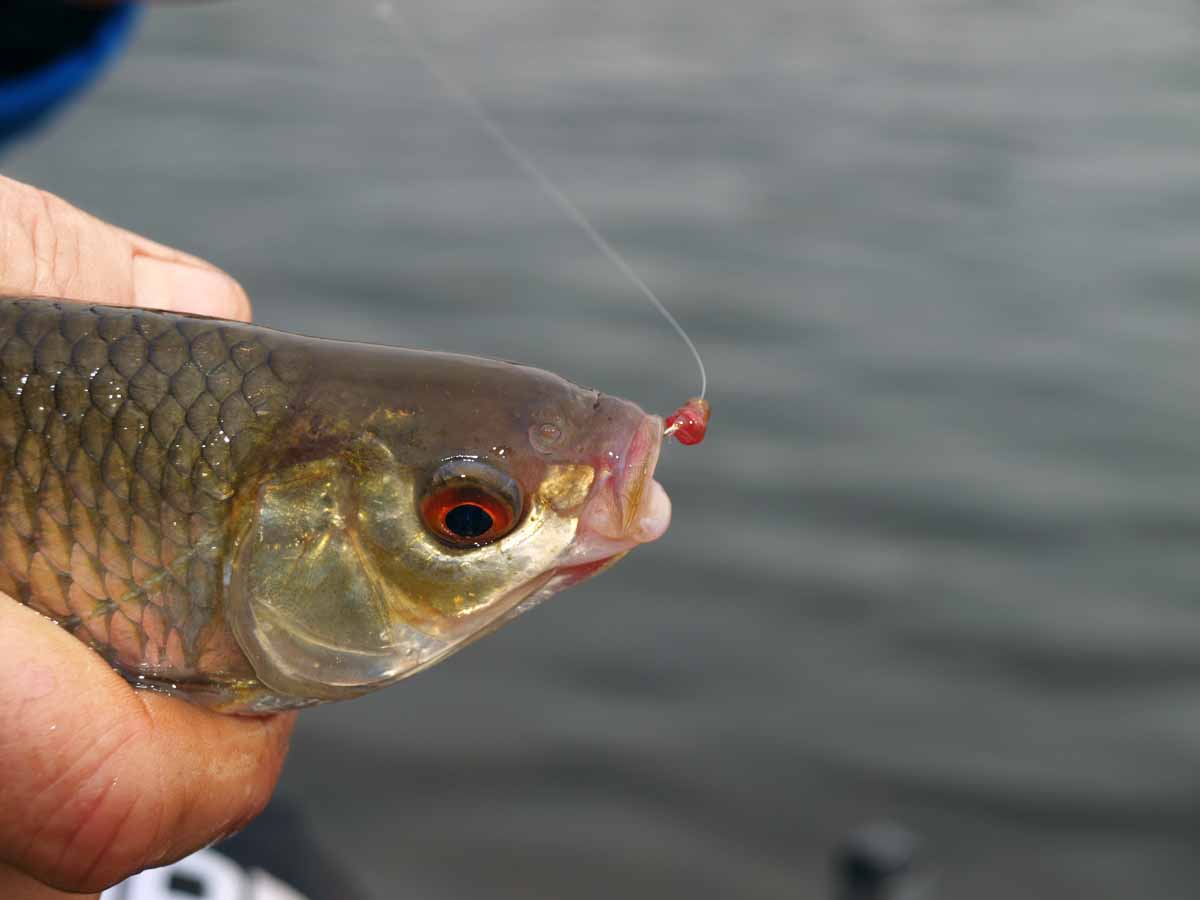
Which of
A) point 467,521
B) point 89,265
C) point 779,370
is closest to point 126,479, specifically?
point 467,521

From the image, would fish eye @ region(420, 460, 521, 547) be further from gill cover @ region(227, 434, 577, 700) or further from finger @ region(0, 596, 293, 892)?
finger @ region(0, 596, 293, 892)

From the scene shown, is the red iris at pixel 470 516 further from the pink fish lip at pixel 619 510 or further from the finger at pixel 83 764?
the finger at pixel 83 764

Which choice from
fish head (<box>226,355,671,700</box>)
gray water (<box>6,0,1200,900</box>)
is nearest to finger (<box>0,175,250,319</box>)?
fish head (<box>226,355,671,700</box>)

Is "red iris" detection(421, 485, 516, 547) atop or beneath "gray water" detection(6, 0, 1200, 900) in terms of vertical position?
atop

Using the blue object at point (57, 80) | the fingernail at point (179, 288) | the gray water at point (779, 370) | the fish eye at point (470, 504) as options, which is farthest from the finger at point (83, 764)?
the blue object at point (57, 80)

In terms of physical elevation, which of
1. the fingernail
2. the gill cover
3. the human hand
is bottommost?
the human hand

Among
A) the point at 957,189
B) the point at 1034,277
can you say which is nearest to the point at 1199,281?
the point at 1034,277

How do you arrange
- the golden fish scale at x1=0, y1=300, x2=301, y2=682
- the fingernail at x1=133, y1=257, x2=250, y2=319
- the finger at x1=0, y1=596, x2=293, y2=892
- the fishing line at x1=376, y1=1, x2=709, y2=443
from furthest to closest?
the fishing line at x1=376, y1=1, x2=709, y2=443 < the fingernail at x1=133, y1=257, x2=250, y2=319 < the golden fish scale at x1=0, y1=300, x2=301, y2=682 < the finger at x1=0, y1=596, x2=293, y2=892
